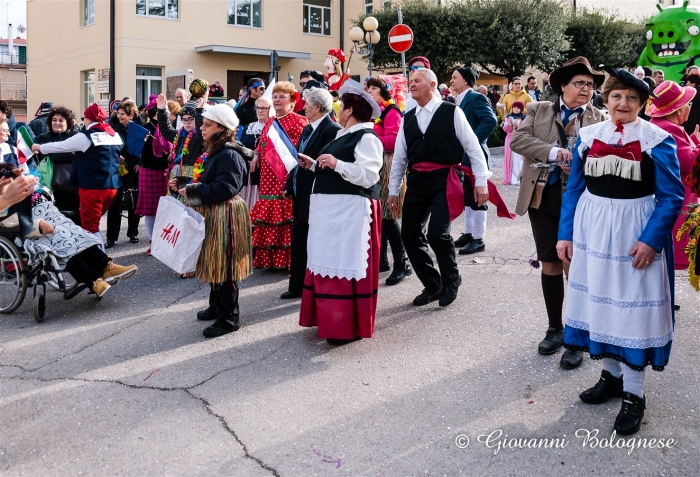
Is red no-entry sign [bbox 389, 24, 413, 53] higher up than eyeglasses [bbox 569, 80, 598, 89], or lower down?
higher up

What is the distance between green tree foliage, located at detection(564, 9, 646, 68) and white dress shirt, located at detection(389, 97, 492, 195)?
25797 mm

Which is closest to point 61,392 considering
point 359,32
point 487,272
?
point 487,272

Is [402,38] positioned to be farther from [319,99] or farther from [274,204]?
[319,99]

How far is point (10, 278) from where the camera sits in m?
6.31

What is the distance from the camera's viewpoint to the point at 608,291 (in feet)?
12.5

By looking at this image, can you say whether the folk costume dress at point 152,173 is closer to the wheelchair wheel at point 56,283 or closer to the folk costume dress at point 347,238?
the wheelchair wheel at point 56,283

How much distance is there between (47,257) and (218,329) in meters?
1.81

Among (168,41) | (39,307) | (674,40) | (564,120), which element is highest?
(168,41)

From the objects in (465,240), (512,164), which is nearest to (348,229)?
(465,240)

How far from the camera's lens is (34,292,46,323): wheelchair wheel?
236 inches

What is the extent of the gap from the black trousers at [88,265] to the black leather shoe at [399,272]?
8.81 ft

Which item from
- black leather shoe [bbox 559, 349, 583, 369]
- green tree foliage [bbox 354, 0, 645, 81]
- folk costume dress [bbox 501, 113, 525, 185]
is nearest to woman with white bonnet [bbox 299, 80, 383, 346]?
black leather shoe [bbox 559, 349, 583, 369]

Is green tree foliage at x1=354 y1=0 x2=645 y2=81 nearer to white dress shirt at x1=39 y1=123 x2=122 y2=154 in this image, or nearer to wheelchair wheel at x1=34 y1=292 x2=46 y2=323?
white dress shirt at x1=39 y1=123 x2=122 y2=154

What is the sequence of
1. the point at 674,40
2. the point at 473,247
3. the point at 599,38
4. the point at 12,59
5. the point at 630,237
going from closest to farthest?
the point at 630,237
the point at 473,247
the point at 674,40
the point at 599,38
the point at 12,59
